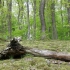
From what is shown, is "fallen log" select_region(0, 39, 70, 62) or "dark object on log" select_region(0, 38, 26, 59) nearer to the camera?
"fallen log" select_region(0, 39, 70, 62)

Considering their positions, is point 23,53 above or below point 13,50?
below

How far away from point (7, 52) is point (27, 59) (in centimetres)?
71

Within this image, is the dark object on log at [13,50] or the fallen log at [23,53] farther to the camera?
the dark object on log at [13,50]

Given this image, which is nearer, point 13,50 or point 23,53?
point 13,50

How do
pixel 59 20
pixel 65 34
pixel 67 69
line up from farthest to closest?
pixel 59 20 < pixel 65 34 < pixel 67 69

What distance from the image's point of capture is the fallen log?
632cm

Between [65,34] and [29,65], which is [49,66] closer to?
[29,65]

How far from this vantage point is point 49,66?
561cm

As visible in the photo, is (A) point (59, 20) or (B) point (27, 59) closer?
(B) point (27, 59)

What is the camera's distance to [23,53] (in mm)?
6898

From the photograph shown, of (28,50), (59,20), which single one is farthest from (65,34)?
(28,50)

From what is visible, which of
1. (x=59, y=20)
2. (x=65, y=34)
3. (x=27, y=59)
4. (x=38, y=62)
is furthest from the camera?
(x=59, y=20)

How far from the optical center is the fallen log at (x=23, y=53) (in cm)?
632

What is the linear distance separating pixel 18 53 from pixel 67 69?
2.02 metres
